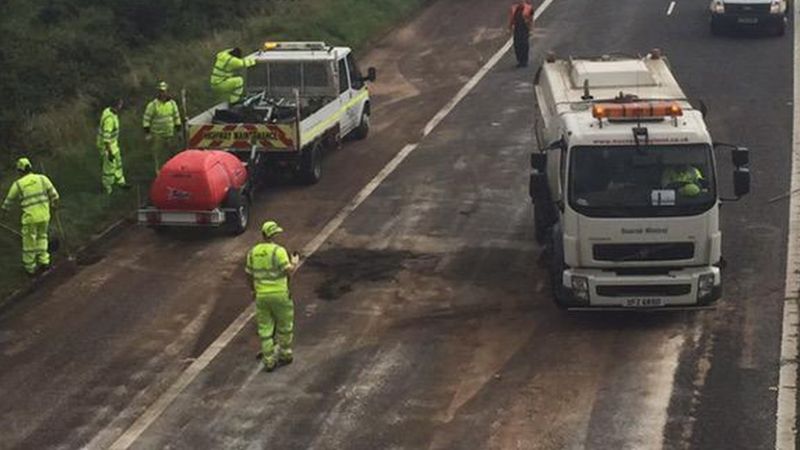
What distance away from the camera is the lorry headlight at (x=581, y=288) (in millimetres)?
16109

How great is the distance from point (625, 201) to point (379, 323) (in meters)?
3.56

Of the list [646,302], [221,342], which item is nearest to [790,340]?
[646,302]

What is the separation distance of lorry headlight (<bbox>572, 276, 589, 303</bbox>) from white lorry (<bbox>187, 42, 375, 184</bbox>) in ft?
25.2

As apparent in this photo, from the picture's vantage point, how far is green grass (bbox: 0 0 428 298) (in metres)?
21.5

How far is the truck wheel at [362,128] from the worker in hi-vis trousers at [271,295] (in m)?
11.5

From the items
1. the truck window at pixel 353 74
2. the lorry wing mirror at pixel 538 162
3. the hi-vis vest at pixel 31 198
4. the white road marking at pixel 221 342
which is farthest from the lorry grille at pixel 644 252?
the truck window at pixel 353 74

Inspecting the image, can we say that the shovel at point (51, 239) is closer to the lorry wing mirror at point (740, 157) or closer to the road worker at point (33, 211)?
the road worker at point (33, 211)

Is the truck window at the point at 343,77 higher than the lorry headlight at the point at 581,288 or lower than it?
higher

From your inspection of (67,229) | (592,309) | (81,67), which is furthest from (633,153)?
(81,67)

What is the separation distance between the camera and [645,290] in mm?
16078

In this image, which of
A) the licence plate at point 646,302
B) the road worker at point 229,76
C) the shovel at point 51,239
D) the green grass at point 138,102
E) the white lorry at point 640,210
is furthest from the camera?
the road worker at point 229,76

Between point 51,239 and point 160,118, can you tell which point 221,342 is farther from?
point 160,118

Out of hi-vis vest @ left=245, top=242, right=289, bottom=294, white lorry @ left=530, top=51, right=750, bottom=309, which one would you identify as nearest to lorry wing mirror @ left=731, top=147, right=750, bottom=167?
white lorry @ left=530, top=51, right=750, bottom=309

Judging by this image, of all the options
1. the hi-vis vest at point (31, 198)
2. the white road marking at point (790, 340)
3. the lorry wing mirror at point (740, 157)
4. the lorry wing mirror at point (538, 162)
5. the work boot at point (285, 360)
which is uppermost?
the lorry wing mirror at point (740, 157)
